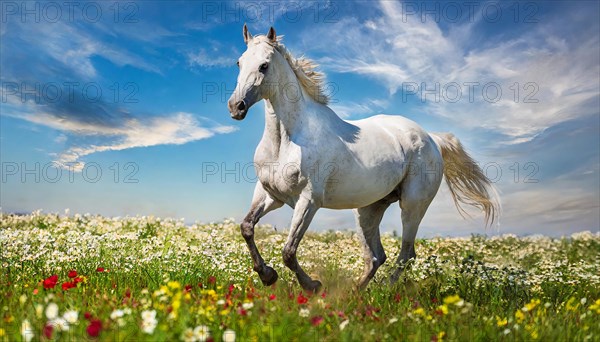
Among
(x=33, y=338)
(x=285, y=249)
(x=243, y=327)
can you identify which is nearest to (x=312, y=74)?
(x=285, y=249)

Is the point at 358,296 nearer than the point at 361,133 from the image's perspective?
Yes

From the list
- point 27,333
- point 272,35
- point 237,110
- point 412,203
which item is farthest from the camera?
point 412,203

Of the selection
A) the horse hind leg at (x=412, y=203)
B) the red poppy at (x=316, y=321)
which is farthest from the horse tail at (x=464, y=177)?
the red poppy at (x=316, y=321)

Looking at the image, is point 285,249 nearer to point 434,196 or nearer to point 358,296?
point 358,296

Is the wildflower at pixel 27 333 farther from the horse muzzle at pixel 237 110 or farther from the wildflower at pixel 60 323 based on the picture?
the horse muzzle at pixel 237 110

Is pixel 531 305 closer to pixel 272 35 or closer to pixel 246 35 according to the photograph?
pixel 272 35

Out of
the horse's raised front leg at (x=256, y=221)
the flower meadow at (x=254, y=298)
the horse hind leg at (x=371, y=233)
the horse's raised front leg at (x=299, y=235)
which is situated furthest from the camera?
the horse hind leg at (x=371, y=233)

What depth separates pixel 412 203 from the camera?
24.7 ft

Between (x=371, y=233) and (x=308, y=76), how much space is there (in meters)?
2.60

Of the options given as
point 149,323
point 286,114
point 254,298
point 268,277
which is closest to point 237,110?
point 286,114

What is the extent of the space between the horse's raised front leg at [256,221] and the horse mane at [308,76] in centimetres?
147

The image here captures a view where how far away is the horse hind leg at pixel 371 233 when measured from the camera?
24.6ft

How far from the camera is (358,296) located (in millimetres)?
5270

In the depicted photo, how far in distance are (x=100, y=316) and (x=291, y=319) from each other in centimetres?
146
